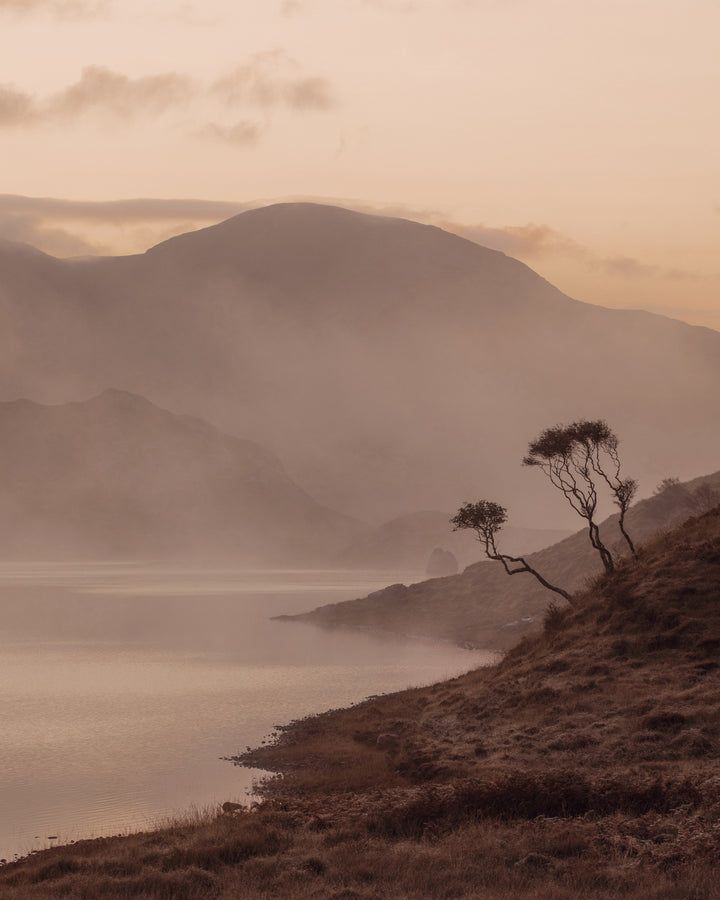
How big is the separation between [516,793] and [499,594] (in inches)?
3101

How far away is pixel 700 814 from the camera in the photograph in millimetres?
21438

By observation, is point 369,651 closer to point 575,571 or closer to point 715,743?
point 575,571

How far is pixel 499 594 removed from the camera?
336 ft

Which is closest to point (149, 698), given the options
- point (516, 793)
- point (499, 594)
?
point (516, 793)

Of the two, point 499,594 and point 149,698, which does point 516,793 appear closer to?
point 149,698

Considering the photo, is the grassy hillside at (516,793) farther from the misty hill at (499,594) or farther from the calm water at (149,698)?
the misty hill at (499,594)

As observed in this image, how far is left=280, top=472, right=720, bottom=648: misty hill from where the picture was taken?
297ft

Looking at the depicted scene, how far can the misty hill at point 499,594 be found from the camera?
90500 millimetres

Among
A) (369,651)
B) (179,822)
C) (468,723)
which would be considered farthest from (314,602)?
(179,822)

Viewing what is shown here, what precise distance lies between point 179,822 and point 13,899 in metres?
9.88

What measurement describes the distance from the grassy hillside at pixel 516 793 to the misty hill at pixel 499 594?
128 ft

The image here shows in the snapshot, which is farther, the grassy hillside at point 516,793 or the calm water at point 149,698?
the calm water at point 149,698

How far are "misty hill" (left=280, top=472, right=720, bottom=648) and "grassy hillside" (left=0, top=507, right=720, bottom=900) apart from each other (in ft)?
128

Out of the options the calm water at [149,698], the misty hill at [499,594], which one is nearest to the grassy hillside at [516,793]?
the calm water at [149,698]
